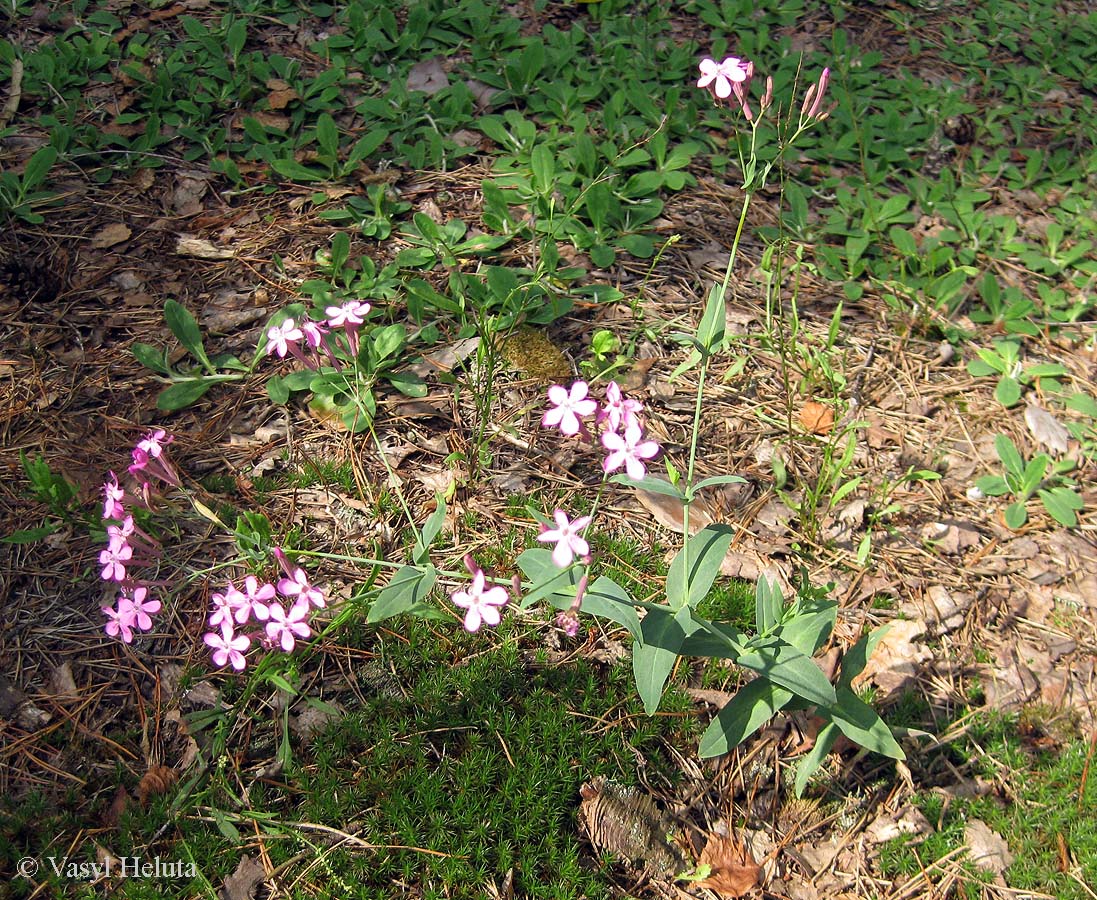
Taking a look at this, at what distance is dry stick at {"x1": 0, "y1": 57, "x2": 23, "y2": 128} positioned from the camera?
3242mm

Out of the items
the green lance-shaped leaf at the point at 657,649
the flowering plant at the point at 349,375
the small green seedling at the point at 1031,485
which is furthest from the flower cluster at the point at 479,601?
the small green seedling at the point at 1031,485

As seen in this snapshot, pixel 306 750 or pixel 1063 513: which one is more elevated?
pixel 1063 513

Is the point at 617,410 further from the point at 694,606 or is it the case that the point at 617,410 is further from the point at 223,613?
the point at 223,613

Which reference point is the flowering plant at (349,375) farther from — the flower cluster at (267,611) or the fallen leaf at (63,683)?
the fallen leaf at (63,683)

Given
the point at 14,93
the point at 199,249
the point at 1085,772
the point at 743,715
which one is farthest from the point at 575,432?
the point at 14,93

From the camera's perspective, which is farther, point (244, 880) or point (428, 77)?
point (428, 77)

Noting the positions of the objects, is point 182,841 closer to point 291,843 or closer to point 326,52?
point 291,843

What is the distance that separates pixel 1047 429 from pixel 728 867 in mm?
1864

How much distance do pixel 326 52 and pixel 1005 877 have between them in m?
3.72

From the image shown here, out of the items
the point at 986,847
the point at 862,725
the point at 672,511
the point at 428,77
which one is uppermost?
the point at 428,77

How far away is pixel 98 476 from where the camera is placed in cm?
240

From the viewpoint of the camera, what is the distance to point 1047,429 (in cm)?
290

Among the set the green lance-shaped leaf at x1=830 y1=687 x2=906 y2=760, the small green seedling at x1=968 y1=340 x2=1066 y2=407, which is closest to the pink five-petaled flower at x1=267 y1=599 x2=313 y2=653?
the green lance-shaped leaf at x1=830 y1=687 x2=906 y2=760

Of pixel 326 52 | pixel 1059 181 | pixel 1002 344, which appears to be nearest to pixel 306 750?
pixel 1002 344
